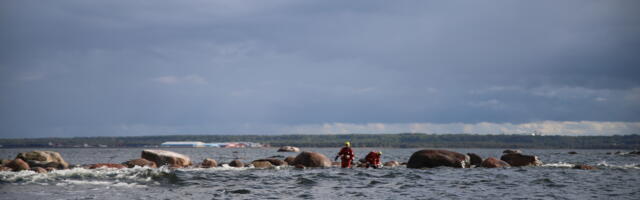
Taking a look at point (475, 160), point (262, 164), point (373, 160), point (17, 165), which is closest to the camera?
point (17, 165)

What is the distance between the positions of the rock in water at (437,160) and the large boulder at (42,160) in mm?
24652

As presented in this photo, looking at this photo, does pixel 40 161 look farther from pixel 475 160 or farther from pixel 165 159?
pixel 475 160

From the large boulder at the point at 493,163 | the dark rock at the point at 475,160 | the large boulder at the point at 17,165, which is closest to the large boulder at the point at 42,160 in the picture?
the large boulder at the point at 17,165

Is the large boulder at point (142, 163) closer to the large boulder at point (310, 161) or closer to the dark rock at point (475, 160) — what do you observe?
the large boulder at point (310, 161)

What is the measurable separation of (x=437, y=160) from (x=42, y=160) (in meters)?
27.9

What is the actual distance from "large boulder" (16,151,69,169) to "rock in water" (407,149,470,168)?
80.9 feet

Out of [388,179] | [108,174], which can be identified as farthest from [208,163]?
[388,179]

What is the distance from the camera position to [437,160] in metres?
41.0

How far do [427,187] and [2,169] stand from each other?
25.3m

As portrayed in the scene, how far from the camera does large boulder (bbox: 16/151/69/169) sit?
128ft

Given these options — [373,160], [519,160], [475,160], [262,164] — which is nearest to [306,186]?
[373,160]

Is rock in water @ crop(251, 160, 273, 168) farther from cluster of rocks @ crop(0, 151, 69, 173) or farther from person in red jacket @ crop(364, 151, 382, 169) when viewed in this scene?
cluster of rocks @ crop(0, 151, 69, 173)

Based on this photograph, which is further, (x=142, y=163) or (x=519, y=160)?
(x=519, y=160)

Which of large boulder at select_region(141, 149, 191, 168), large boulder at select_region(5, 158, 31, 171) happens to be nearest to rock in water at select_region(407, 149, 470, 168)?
large boulder at select_region(141, 149, 191, 168)
